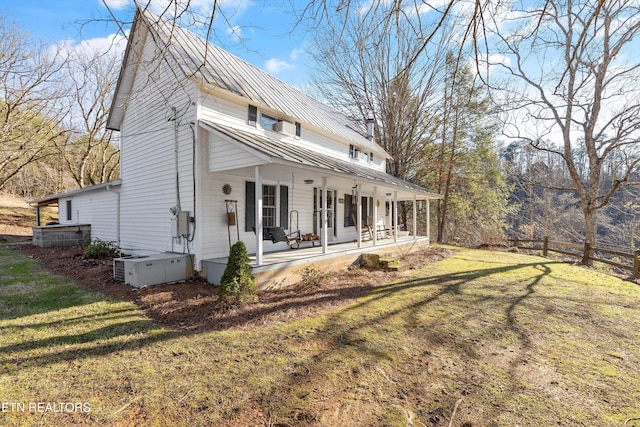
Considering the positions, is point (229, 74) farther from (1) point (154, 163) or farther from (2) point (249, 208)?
(2) point (249, 208)

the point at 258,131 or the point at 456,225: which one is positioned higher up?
the point at 258,131

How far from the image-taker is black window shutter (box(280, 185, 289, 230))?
9.31 m

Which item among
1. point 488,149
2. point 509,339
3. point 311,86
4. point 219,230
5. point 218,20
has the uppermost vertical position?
point 311,86

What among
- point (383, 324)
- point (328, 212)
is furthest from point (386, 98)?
point (383, 324)

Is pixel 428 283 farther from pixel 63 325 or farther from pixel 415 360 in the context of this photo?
pixel 63 325

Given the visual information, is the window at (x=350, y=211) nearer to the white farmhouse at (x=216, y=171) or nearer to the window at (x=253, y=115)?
the white farmhouse at (x=216, y=171)

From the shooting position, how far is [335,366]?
3.36 m

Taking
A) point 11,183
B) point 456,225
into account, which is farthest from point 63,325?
point 11,183

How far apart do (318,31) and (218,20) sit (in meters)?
1.19

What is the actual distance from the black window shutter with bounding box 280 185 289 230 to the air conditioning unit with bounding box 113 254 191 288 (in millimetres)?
3177

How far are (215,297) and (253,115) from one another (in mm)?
5358

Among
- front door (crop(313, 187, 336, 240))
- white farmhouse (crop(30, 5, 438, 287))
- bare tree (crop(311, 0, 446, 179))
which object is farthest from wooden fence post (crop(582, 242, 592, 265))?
bare tree (crop(311, 0, 446, 179))

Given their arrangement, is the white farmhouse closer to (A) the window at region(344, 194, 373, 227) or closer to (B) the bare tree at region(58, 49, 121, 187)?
(A) the window at region(344, 194, 373, 227)

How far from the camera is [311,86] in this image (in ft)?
74.1
